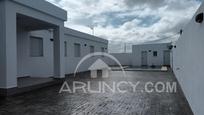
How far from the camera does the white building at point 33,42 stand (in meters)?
5.73

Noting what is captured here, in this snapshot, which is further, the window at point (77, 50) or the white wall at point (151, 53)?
the white wall at point (151, 53)

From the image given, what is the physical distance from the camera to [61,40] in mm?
8836

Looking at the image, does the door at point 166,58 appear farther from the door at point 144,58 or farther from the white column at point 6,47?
the white column at point 6,47

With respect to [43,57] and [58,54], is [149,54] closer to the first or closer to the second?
[43,57]

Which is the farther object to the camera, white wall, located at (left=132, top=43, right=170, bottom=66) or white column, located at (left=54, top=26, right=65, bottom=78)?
white wall, located at (left=132, top=43, right=170, bottom=66)

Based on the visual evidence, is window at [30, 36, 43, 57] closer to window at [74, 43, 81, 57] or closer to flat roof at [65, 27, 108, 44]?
flat roof at [65, 27, 108, 44]

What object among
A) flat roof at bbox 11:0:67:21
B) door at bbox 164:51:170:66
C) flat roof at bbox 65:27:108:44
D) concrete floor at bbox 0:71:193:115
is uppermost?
flat roof at bbox 11:0:67:21

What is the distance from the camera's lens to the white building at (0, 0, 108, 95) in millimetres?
5730

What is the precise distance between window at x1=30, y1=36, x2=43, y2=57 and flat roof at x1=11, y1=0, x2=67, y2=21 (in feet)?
7.86

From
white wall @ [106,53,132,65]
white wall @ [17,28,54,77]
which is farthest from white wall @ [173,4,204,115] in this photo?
white wall @ [106,53,132,65]

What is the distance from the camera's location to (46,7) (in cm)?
751

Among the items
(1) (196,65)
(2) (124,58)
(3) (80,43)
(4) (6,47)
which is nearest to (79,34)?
(3) (80,43)

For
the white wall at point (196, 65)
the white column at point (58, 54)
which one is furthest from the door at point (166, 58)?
the white wall at point (196, 65)

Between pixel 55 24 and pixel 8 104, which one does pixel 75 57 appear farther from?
pixel 8 104
